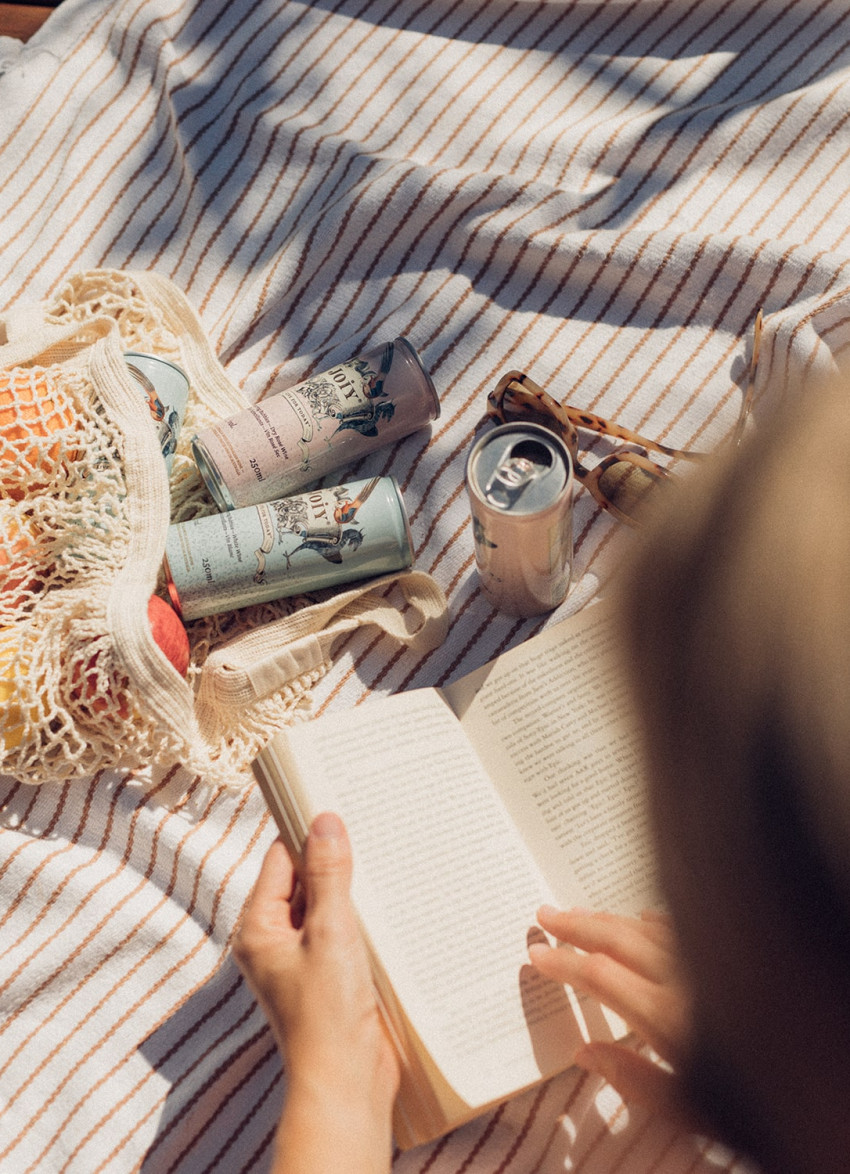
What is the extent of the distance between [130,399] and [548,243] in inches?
17.4

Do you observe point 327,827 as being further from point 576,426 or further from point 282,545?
point 576,426

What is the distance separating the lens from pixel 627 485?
0.79m

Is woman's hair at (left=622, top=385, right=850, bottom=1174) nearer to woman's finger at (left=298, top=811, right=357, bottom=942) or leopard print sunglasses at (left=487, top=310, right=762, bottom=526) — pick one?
woman's finger at (left=298, top=811, right=357, bottom=942)

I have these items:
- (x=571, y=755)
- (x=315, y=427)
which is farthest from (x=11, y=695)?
(x=571, y=755)

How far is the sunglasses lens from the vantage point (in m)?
0.78

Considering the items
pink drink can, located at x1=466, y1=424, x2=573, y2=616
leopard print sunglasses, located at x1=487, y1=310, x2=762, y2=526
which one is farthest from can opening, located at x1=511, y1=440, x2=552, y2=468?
leopard print sunglasses, located at x1=487, y1=310, x2=762, y2=526

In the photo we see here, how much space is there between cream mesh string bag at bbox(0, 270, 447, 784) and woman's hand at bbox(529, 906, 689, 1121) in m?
0.30

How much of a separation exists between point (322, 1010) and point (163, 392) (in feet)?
1.76

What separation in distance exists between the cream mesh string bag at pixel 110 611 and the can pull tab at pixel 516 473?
0.55ft

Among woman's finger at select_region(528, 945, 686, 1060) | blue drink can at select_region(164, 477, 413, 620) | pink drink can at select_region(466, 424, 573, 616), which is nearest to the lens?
woman's finger at select_region(528, 945, 686, 1060)

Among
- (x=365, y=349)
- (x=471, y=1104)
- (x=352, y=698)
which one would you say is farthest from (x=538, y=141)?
(x=471, y=1104)

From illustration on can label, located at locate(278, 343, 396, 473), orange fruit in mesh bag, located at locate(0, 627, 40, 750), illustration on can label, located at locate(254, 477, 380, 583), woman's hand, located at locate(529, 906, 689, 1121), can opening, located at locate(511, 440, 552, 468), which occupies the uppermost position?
can opening, located at locate(511, 440, 552, 468)

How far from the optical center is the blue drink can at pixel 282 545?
0.74 meters

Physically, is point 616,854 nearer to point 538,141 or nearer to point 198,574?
point 198,574
